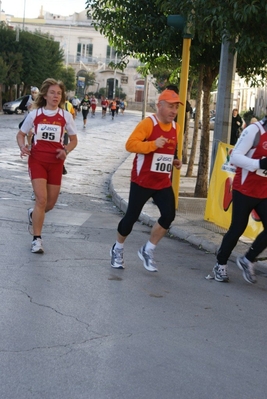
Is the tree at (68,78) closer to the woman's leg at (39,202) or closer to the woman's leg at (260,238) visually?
the woman's leg at (39,202)

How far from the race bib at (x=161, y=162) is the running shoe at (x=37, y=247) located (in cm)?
159

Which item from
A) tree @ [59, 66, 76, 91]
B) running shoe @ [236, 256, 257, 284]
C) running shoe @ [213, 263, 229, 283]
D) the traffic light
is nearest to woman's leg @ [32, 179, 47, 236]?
running shoe @ [213, 263, 229, 283]

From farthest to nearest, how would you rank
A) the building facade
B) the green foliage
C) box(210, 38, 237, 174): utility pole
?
the building facade
the green foliage
box(210, 38, 237, 174): utility pole

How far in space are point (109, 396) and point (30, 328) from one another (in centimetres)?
134

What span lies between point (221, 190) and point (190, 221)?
0.71 m

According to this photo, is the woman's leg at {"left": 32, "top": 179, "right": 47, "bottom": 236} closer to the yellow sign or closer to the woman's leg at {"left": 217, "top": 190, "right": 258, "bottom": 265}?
the woman's leg at {"left": 217, "top": 190, "right": 258, "bottom": 265}

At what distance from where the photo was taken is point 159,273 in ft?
25.8

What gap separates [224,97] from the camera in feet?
40.4

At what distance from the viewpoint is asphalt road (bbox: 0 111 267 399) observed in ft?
14.9

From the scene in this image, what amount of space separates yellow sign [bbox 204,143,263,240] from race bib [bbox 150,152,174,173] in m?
3.18

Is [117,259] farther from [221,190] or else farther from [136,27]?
[136,27]

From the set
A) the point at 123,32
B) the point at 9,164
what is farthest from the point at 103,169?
the point at 123,32

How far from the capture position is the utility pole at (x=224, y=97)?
12.3 meters

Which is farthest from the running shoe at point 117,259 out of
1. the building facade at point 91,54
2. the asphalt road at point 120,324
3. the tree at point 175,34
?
the building facade at point 91,54
